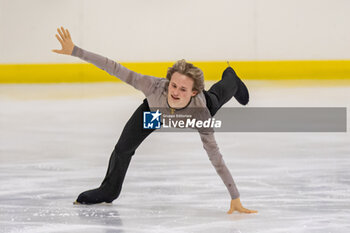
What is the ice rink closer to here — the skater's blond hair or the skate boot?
the skate boot

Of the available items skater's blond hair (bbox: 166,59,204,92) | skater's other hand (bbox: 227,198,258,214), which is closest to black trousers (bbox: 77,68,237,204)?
skater's blond hair (bbox: 166,59,204,92)

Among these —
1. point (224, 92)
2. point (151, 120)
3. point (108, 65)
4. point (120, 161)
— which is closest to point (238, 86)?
point (224, 92)

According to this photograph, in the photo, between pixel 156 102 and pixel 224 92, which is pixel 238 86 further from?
pixel 156 102

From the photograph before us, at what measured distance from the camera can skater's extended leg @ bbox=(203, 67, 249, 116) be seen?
10.6 ft

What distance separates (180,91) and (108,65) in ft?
1.10

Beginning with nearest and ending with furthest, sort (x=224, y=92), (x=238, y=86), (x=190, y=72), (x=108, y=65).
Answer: (x=108, y=65), (x=190, y=72), (x=224, y=92), (x=238, y=86)

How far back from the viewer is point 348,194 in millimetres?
3283

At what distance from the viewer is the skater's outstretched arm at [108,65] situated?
111 inches

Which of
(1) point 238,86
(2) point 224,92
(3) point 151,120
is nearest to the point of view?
(3) point 151,120

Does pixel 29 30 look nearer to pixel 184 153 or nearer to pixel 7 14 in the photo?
pixel 7 14

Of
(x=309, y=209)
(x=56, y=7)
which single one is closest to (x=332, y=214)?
(x=309, y=209)

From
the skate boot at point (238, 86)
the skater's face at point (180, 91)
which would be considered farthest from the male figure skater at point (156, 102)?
the skate boot at point (238, 86)

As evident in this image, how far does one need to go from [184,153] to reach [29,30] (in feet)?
13.1

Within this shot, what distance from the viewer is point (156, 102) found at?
301cm
